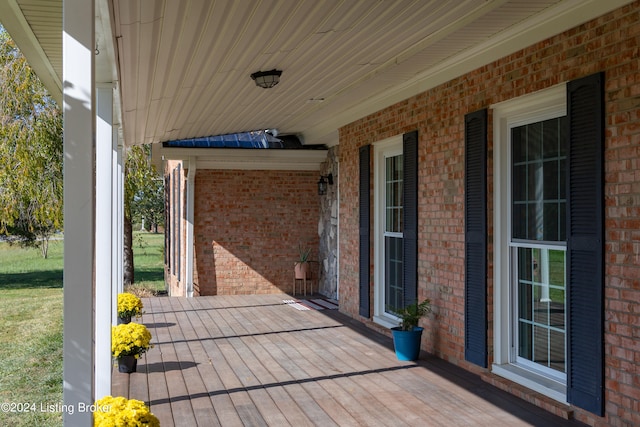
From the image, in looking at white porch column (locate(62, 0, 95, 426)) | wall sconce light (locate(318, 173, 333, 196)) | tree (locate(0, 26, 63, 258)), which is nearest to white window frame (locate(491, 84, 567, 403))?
white porch column (locate(62, 0, 95, 426))

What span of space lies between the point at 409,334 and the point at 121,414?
3.26 metres

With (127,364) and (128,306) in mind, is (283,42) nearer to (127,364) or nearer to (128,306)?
(127,364)

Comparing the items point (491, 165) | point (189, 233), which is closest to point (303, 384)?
point (491, 165)

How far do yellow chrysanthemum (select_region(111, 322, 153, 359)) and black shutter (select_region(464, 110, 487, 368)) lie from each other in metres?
2.86

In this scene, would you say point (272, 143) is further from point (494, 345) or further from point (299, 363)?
point (494, 345)

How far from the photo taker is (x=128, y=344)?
5469mm

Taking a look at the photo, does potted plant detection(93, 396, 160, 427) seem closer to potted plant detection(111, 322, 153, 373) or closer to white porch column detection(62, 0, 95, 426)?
white porch column detection(62, 0, 95, 426)

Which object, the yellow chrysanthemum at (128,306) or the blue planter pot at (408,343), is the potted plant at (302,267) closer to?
the yellow chrysanthemum at (128,306)

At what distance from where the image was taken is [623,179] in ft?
12.4

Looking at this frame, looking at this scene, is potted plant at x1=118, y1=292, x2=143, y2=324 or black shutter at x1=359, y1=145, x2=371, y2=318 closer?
potted plant at x1=118, y1=292, x2=143, y2=324

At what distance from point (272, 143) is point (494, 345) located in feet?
21.9

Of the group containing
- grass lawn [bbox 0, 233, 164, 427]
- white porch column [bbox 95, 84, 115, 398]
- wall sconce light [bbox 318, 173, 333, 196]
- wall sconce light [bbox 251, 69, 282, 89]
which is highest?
wall sconce light [bbox 251, 69, 282, 89]

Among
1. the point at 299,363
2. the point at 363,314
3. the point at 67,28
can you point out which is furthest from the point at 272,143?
the point at 67,28

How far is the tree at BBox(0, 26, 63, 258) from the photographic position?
9.98 metres
